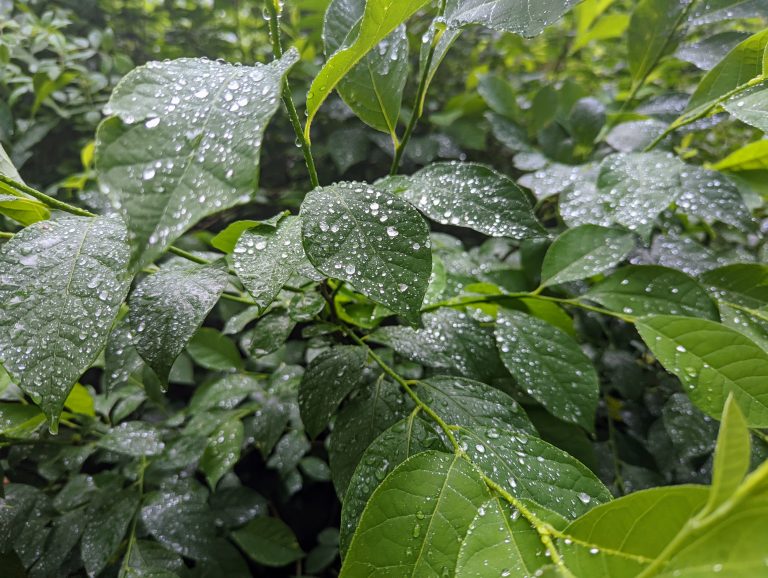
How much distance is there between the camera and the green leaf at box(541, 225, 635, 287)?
63cm

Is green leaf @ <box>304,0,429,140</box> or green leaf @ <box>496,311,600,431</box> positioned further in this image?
green leaf @ <box>496,311,600,431</box>

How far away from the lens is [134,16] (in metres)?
1.60

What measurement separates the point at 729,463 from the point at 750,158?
0.76m

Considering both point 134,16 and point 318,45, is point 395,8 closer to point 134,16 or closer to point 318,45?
point 318,45

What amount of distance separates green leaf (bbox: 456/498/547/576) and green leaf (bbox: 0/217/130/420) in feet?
1.03

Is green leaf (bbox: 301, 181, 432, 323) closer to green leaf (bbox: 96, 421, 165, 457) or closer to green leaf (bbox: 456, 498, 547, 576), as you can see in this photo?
green leaf (bbox: 456, 498, 547, 576)

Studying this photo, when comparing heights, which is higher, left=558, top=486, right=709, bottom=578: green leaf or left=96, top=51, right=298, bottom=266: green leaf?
left=96, top=51, right=298, bottom=266: green leaf

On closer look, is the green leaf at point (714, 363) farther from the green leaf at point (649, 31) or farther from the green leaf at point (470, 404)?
the green leaf at point (649, 31)

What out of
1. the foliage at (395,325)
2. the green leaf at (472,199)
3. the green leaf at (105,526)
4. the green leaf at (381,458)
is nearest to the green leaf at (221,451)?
the foliage at (395,325)

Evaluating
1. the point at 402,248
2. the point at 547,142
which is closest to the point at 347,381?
the point at 402,248

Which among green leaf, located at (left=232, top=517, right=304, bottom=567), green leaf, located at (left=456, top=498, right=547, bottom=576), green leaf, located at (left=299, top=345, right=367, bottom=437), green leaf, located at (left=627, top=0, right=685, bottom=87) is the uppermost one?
green leaf, located at (left=627, top=0, right=685, bottom=87)

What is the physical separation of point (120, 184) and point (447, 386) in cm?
41

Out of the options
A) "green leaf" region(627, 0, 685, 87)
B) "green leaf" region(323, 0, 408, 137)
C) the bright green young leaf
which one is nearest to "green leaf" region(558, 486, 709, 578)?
"green leaf" region(323, 0, 408, 137)

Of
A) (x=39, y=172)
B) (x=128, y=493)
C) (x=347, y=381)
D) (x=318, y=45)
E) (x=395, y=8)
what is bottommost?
(x=128, y=493)
